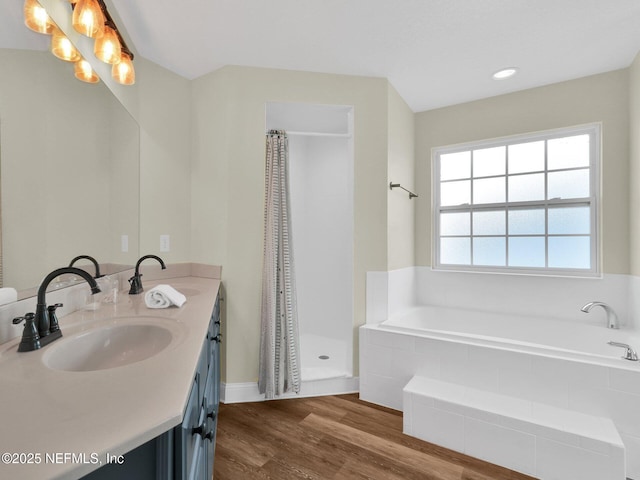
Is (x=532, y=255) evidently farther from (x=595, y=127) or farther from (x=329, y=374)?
(x=329, y=374)

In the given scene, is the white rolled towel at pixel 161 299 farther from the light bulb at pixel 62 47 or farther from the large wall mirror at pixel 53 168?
the light bulb at pixel 62 47

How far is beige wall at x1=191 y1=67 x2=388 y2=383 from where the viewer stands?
2236 millimetres

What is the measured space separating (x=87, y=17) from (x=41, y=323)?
1340mm

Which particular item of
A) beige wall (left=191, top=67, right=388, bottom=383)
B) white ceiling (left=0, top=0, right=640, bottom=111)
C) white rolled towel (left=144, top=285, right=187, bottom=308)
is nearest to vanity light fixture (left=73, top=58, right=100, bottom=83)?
white ceiling (left=0, top=0, right=640, bottom=111)

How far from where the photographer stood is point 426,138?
3.03 metres

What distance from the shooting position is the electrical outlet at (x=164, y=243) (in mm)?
2262

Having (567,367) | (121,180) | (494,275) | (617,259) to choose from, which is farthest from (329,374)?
(617,259)

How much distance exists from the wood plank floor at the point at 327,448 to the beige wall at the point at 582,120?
6.46 feet

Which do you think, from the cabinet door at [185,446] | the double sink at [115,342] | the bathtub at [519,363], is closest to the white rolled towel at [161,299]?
the double sink at [115,342]

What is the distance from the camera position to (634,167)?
7.14 ft

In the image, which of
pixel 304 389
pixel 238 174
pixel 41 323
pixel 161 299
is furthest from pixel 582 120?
pixel 41 323

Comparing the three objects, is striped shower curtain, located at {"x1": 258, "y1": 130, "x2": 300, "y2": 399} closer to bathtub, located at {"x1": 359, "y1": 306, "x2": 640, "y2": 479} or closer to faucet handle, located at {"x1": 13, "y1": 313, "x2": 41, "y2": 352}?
bathtub, located at {"x1": 359, "y1": 306, "x2": 640, "y2": 479}

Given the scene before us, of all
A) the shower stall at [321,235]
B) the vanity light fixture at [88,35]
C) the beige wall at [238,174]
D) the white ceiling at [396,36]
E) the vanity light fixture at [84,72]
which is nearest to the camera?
the vanity light fixture at [88,35]

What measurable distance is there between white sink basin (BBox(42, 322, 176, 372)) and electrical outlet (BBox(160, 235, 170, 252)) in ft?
4.04
